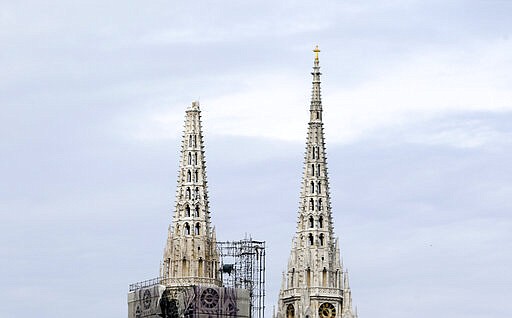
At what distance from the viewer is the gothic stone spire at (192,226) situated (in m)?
186

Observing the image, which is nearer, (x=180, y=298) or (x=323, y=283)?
(x=180, y=298)

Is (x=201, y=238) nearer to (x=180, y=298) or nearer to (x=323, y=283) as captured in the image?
(x=180, y=298)

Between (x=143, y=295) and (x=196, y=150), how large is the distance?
14699mm

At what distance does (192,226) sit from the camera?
186500 mm

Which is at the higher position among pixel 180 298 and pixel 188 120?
pixel 188 120

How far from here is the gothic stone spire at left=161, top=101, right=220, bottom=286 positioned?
186 m

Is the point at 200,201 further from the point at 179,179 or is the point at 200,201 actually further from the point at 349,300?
the point at 349,300

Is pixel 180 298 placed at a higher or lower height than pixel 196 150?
lower

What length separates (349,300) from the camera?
19988 cm

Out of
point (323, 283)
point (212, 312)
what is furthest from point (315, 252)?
point (212, 312)

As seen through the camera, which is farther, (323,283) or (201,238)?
(323,283)

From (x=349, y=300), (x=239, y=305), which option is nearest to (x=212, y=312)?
(x=239, y=305)

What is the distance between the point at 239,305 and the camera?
191m

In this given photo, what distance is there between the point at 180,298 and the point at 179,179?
1137cm
